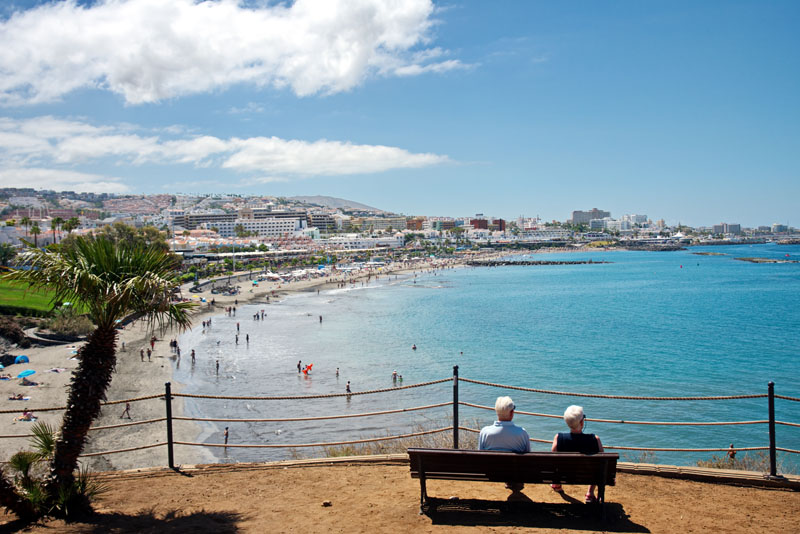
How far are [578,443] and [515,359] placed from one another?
77.6 ft

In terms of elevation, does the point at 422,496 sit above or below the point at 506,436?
below

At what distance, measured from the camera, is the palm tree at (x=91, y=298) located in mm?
4426

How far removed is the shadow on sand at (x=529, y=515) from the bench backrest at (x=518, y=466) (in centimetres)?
26

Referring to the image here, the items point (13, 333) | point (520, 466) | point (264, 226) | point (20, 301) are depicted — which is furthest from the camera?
point (264, 226)

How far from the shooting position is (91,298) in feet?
15.4

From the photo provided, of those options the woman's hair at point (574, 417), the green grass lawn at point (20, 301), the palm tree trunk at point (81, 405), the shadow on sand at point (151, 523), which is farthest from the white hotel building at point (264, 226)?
the woman's hair at point (574, 417)

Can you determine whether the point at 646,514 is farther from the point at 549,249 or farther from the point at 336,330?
the point at 549,249

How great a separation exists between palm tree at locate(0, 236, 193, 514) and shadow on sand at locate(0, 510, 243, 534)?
0.64 ft

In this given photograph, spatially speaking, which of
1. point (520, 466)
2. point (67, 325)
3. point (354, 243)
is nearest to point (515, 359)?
point (67, 325)

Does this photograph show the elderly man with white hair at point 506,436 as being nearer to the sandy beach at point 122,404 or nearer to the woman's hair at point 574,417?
the woman's hair at point 574,417

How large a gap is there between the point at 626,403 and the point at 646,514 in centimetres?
1665

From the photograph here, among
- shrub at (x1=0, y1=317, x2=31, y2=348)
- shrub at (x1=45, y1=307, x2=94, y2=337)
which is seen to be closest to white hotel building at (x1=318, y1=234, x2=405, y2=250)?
shrub at (x1=45, y1=307, x2=94, y2=337)

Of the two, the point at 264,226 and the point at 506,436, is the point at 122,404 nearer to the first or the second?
the point at 506,436

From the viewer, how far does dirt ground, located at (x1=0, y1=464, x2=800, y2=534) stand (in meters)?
3.94
